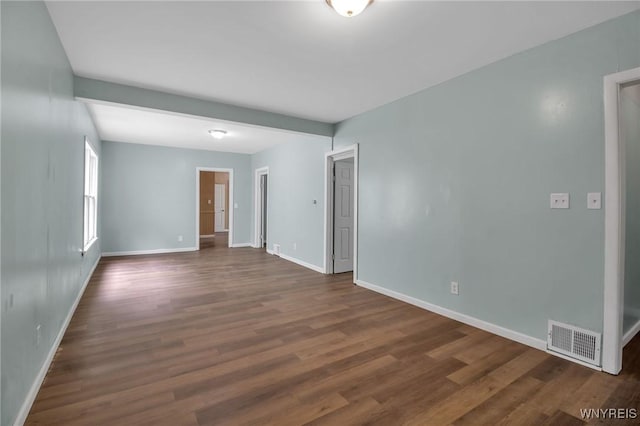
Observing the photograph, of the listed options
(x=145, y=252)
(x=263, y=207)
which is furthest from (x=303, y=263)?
(x=145, y=252)

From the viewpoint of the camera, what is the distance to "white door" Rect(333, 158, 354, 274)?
16.9 ft

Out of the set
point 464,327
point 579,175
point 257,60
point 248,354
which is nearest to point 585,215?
point 579,175

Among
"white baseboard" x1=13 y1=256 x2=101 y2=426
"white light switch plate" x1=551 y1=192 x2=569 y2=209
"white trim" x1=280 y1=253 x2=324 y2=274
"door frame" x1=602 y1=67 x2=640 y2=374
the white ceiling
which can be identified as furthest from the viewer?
"white trim" x1=280 y1=253 x2=324 y2=274

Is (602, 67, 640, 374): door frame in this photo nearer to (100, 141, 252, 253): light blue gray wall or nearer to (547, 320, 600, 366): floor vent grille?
(547, 320, 600, 366): floor vent grille

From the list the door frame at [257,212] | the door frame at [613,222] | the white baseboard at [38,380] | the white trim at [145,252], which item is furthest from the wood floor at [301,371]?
the door frame at [257,212]

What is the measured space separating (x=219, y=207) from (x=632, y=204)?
11.3 m

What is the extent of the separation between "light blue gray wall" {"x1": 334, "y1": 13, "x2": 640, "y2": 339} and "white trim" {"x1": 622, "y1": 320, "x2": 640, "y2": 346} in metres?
0.66

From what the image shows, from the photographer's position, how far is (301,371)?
213 cm

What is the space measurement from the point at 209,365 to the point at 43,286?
126cm

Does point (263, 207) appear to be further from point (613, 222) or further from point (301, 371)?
point (613, 222)

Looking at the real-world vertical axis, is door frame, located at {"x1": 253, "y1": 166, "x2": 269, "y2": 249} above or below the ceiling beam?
below

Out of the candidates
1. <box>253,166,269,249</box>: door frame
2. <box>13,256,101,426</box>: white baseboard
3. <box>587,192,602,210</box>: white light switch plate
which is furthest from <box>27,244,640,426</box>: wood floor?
<box>253,166,269,249</box>: door frame

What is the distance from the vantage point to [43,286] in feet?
6.70

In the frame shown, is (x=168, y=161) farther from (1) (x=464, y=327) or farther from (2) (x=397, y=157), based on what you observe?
(1) (x=464, y=327)
